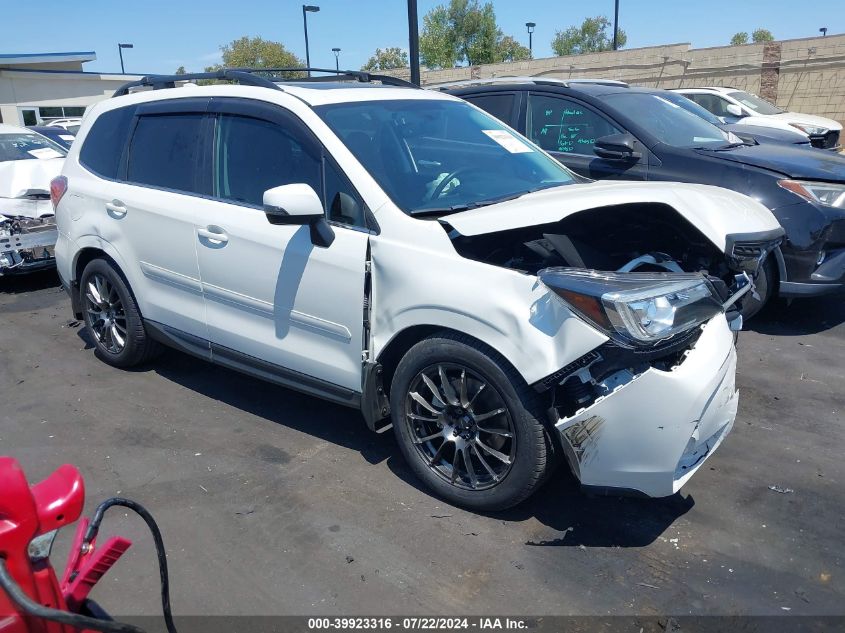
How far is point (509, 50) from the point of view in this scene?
61656 millimetres

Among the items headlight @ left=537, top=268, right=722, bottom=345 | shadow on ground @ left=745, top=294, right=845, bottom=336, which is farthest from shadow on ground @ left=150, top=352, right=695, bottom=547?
shadow on ground @ left=745, top=294, right=845, bottom=336

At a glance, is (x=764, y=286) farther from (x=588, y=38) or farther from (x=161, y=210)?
(x=588, y=38)

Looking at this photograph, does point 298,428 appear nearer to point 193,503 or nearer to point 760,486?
point 193,503

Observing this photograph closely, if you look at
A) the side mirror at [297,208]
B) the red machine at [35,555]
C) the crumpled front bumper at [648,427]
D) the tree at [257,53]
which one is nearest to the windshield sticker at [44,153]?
the side mirror at [297,208]

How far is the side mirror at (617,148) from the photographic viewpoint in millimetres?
6051

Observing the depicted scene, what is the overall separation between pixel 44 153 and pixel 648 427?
29.6 feet

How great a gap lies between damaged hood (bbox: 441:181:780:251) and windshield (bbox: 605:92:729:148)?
3.02 meters

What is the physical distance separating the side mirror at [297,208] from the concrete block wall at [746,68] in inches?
894

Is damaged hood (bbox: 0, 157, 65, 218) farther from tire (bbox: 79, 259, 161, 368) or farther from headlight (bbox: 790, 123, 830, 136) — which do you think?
headlight (bbox: 790, 123, 830, 136)

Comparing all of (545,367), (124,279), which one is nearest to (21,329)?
(124,279)

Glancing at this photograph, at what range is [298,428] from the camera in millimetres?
4391

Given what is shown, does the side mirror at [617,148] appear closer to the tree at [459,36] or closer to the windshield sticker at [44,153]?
the windshield sticker at [44,153]

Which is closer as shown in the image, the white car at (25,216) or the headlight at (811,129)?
the white car at (25,216)

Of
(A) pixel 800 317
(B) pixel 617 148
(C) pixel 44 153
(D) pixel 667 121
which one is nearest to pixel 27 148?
(C) pixel 44 153
